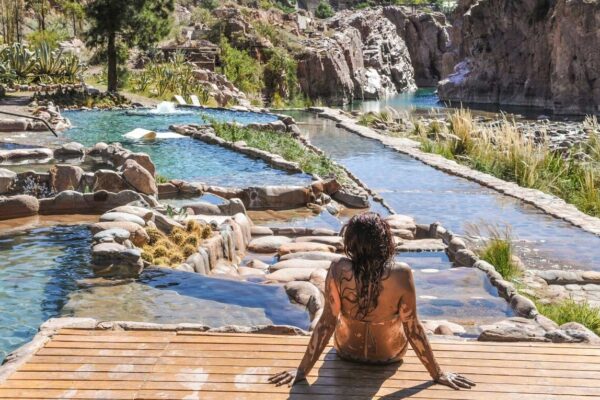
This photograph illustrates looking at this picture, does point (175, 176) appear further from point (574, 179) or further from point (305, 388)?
point (305, 388)

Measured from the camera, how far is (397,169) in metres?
16.0

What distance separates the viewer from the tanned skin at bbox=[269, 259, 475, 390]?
13.1 ft

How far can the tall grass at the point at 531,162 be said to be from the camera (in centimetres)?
1292

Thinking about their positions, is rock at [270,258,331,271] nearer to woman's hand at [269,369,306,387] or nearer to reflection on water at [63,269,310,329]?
reflection on water at [63,269,310,329]

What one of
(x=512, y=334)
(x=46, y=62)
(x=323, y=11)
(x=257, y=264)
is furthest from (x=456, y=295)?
(x=323, y=11)

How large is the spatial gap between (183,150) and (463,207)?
A: 762 cm

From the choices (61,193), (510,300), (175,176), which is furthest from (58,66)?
(510,300)

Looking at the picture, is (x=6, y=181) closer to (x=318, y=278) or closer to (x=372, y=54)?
(x=318, y=278)

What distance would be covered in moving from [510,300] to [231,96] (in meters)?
26.2

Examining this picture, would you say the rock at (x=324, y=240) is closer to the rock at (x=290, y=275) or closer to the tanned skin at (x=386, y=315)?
the rock at (x=290, y=275)

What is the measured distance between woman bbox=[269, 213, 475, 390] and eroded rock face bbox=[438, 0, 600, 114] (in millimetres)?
39863

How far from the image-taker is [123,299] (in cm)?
650

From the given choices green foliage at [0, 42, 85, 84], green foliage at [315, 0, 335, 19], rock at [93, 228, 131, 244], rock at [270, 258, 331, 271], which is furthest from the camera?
green foliage at [315, 0, 335, 19]

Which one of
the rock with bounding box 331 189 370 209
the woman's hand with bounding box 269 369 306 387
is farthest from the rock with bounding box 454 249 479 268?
the woman's hand with bounding box 269 369 306 387
